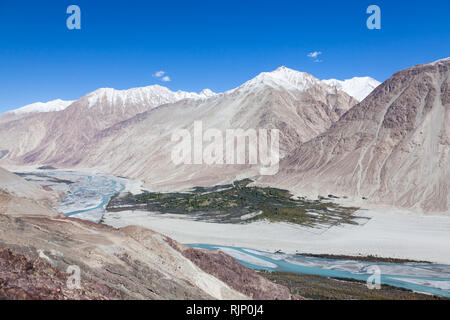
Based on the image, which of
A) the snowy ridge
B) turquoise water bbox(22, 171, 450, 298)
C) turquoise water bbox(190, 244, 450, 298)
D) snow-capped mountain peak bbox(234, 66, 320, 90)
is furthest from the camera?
snow-capped mountain peak bbox(234, 66, 320, 90)

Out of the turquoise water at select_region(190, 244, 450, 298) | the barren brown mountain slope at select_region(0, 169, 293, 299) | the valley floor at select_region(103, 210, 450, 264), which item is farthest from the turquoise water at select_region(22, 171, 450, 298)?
the barren brown mountain slope at select_region(0, 169, 293, 299)

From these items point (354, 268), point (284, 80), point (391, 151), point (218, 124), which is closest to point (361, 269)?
point (354, 268)

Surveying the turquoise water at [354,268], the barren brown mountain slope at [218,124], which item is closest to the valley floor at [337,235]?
the turquoise water at [354,268]

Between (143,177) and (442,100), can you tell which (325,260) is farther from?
(143,177)

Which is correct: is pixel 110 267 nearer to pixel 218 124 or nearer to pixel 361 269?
pixel 361 269

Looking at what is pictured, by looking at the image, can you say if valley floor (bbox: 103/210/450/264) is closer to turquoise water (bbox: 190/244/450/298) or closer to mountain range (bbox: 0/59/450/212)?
turquoise water (bbox: 190/244/450/298)

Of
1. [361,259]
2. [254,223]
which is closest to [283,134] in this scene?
[254,223]
